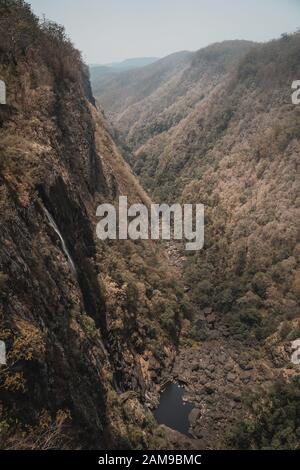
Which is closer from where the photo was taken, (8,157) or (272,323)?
(8,157)

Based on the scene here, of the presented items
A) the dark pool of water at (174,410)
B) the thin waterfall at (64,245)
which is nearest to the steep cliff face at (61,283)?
the thin waterfall at (64,245)

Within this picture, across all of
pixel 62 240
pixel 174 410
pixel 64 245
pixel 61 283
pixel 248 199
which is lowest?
pixel 174 410

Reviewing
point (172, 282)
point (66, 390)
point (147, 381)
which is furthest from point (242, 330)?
point (66, 390)

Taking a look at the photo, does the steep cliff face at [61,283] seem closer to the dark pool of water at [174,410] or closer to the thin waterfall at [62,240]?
the thin waterfall at [62,240]

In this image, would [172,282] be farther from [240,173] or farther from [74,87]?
A: [240,173]

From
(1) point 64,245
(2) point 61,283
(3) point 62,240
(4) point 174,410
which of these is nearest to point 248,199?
(4) point 174,410

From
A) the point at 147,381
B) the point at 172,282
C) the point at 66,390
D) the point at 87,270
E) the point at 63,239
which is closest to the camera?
the point at 66,390

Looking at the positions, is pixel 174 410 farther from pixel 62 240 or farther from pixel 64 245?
pixel 62 240
